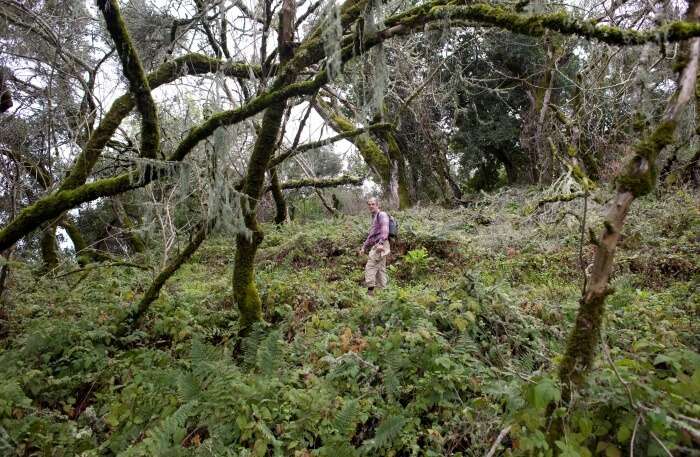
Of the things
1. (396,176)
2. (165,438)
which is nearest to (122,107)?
(165,438)

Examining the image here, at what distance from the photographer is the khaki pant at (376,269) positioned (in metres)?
7.07

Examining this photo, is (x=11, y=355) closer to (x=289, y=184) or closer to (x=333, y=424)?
(x=333, y=424)

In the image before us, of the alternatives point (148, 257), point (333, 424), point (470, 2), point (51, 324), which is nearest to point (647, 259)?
point (470, 2)

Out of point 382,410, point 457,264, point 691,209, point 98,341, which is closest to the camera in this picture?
point 382,410

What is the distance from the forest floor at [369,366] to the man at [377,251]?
2.15 ft

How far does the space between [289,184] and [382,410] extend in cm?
859

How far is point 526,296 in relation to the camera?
5.49 m

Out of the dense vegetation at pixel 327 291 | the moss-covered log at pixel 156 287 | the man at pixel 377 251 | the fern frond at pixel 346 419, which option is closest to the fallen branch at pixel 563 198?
the dense vegetation at pixel 327 291

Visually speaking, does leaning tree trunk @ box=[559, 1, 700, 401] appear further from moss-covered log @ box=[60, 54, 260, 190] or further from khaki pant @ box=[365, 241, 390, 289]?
khaki pant @ box=[365, 241, 390, 289]

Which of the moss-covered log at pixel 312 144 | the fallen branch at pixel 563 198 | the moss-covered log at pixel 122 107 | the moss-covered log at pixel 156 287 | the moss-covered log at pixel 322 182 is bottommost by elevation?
the moss-covered log at pixel 156 287

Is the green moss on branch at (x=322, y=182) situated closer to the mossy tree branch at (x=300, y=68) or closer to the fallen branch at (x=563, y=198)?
the fallen branch at (x=563, y=198)

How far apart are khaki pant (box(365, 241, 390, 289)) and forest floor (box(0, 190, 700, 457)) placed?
63 cm

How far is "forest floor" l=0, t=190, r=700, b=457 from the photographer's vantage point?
2416 millimetres

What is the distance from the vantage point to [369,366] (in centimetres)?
387
